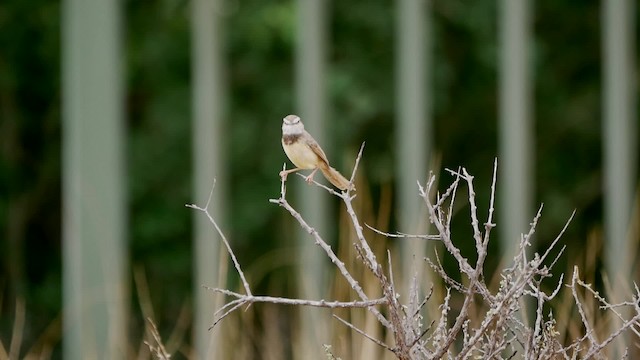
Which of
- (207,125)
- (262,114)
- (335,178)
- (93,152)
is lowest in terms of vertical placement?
(262,114)

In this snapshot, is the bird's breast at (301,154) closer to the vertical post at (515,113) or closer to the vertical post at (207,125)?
the vertical post at (207,125)

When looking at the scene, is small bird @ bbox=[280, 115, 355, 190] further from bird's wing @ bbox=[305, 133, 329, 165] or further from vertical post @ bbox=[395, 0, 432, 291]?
vertical post @ bbox=[395, 0, 432, 291]

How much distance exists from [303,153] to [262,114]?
262 inches

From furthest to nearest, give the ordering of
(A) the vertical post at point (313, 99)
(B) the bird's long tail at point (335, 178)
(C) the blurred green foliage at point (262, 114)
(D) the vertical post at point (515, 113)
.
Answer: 1. (C) the blurred green foliage at point (262, 114)
2. (D) the vertical post at point (515, 113)
3. (A) the vertical post at point (313, 99)
4. (B) the bird's long tail at point (335, 178)

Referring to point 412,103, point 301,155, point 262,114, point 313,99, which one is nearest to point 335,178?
point 301,155

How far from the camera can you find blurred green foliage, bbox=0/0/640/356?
7.50 m

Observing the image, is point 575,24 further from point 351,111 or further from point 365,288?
point 365,288

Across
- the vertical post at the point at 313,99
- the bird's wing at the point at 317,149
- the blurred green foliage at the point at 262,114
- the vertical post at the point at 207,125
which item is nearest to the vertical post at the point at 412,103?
the vertical post at the point at 313,99

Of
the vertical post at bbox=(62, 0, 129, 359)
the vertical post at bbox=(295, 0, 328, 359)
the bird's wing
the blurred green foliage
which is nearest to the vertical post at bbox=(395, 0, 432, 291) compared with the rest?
the vertical post at bbox=(295, 0, 328, 359)

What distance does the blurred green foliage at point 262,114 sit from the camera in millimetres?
7500

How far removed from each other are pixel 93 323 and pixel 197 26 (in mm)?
1051

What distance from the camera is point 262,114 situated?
764 centimetres

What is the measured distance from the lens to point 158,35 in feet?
25.8

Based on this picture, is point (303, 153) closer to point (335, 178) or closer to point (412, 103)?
point (335, 178)
